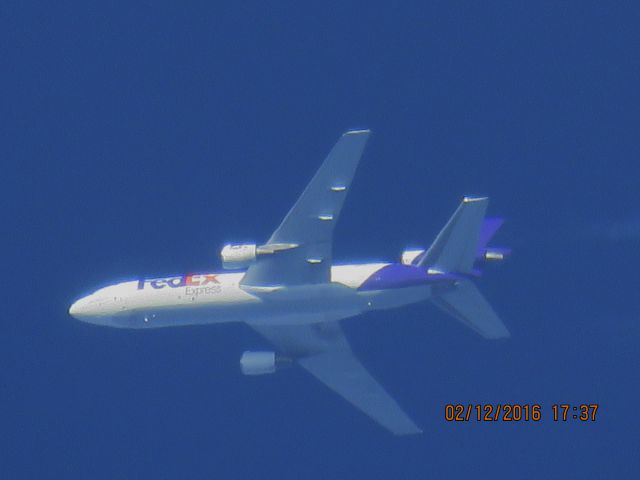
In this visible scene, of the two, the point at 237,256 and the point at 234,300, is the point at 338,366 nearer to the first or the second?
the point at 234,300

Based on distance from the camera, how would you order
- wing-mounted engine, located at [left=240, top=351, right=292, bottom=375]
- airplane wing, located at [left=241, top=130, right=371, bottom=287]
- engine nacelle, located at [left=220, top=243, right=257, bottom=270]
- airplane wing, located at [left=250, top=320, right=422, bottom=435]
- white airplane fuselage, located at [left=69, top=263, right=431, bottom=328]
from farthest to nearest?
1. airplane wing, located at [left=250, top=320, right=422, bottom=435]
2. wing-mounted engine, located at [left=240, top=351, right=292, bottom=375]
3. white airplane fuselage, located at [left=69, top=263, right=431, bottom=328]
4. engine nacelle, located at [left=220, top=243, right=257, bottom=270]
5. airplane wing, located at [left=241, top=130, right=371, bottom=287]

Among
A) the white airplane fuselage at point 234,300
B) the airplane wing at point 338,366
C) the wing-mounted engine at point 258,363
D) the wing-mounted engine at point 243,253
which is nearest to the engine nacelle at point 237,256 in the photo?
the wing-mounted engine at point 243,253

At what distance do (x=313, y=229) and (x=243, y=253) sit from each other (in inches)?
132

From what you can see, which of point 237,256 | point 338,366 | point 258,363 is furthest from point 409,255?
point 258,363

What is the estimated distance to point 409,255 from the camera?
70.9 m

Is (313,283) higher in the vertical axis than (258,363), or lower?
higher

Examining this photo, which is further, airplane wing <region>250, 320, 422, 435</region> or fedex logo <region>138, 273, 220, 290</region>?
airplane wing <region>250, 320, 422, 435</region>

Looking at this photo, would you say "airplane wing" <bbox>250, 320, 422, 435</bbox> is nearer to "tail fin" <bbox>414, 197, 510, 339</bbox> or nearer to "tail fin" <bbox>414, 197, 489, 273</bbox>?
"tail fin" <bbox>414, 197, 510, 339</bbox>

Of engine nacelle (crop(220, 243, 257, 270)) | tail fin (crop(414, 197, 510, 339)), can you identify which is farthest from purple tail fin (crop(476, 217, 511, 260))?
engine nacelle (crop(220, 243, 257, 270))

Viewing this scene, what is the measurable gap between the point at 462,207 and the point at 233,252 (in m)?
10.4

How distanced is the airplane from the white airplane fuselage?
0.05 m

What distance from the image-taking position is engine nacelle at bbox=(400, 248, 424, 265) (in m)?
70.6

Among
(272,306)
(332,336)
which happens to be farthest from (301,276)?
(332,336)

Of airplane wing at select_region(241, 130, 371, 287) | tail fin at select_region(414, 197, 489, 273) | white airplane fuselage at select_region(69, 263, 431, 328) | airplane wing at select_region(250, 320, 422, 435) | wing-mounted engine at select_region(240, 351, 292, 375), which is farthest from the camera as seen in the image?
airplane wing at select_region(250, 320, 422, 435)
